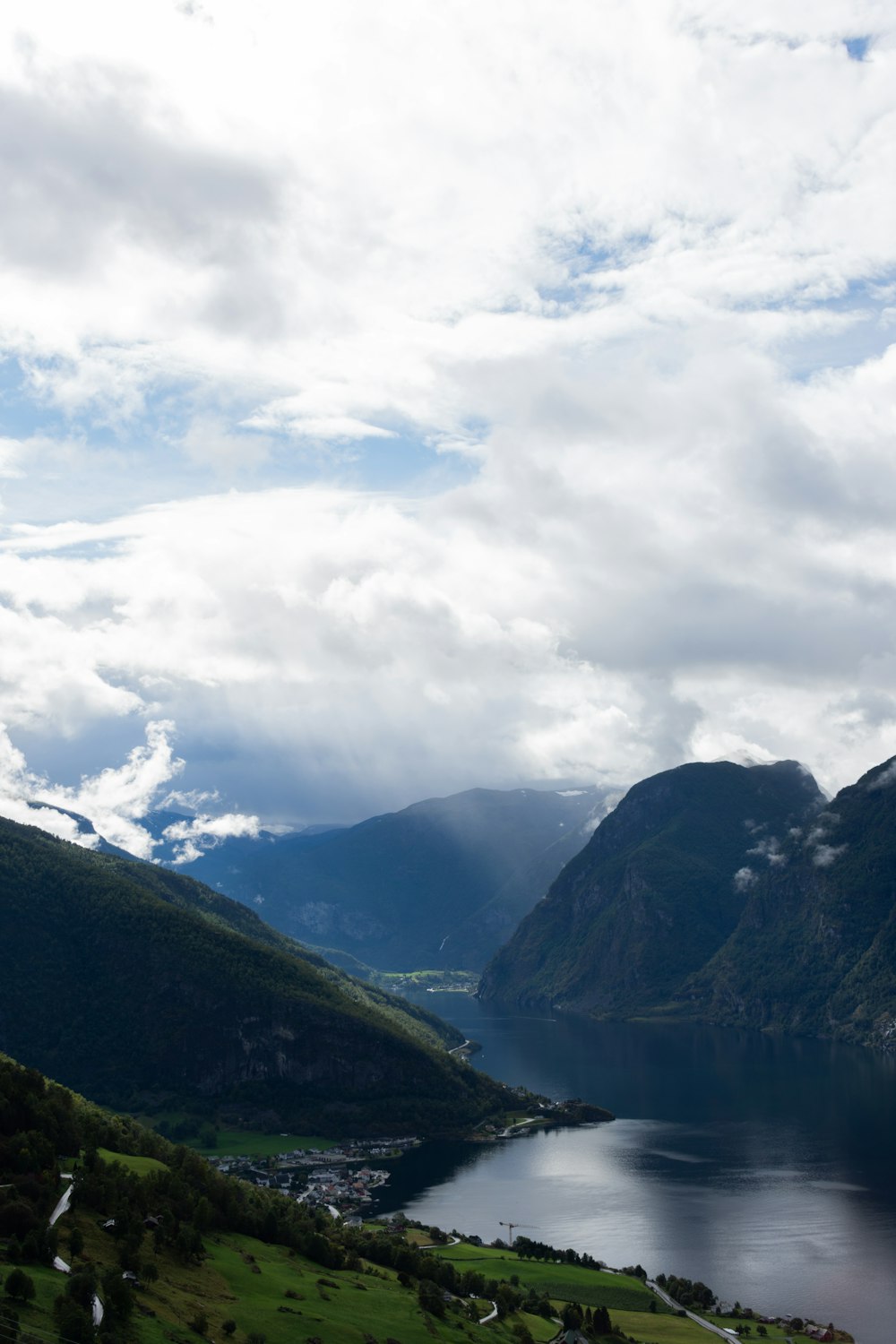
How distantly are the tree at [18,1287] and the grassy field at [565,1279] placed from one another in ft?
275

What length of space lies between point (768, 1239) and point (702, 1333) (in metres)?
50.5

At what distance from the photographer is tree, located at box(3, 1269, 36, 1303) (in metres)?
72.7

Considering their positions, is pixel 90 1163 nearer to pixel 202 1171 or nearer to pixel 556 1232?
pixel 202 1171

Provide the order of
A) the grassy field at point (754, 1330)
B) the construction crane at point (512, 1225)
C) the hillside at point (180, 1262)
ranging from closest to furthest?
1. the hillside at point (180, 1262)
2. the grassy field at point (754, 1330)
3. the construction crane at point (512, 1225)

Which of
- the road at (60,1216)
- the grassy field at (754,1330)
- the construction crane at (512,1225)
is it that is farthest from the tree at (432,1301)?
the construction crane at (512,1225)

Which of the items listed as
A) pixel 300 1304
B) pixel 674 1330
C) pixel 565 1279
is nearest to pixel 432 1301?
pixel 300 1304

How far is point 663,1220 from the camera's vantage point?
7431 inches

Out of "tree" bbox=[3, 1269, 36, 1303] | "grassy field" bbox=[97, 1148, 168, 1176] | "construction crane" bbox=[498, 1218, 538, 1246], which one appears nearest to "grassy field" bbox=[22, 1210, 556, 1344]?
"tree" bbox=[3, 1269, 36, 1303]

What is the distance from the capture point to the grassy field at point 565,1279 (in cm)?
14188

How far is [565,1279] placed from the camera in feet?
487

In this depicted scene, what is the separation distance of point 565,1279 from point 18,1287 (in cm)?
9305

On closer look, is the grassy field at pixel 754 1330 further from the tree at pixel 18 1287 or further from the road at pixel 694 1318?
the tree at pixel 18 1287

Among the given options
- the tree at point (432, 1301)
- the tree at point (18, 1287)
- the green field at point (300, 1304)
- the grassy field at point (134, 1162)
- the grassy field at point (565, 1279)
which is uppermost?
the tree at point (18, 1287)

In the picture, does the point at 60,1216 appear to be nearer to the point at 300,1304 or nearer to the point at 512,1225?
the point at 300,1304
